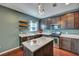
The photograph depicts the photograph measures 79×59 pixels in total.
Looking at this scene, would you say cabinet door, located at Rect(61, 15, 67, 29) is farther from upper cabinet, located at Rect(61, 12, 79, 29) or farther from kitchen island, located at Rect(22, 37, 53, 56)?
kitchen island, located at Rect(22, 37, 53, 56)

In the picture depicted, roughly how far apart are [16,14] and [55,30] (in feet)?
8.22

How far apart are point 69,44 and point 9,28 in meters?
2.82

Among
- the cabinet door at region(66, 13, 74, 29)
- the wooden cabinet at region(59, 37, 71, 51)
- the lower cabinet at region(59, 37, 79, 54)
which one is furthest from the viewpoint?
the cabinet door at region(66, 13, 74, 29)

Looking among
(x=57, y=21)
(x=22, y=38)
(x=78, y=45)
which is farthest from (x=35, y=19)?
(x=78, y=45)

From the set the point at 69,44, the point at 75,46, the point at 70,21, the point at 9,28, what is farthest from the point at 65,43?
the point at 9,28

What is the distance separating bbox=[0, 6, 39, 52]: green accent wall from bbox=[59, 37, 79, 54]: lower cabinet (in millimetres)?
2309

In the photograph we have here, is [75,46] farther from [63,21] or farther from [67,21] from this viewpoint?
[63,21]

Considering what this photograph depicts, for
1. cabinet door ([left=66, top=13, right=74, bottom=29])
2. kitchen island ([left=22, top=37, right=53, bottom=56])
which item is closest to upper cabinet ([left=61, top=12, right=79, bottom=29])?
cabinet door ([left=66, top=13, right=74, bottom=29])

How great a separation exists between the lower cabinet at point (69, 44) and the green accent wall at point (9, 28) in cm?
231

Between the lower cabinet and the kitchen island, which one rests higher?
the kitchen island

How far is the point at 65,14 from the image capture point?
12.4 feet

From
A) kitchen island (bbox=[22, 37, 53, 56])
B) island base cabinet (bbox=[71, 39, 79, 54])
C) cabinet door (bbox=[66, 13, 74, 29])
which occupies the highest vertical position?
cabinet door (bbox=[66, 13, 74, 29])

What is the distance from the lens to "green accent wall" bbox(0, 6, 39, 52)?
2.83 metres

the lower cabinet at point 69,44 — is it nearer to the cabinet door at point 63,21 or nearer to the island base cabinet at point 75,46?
the island base cabinet at point 75,46
